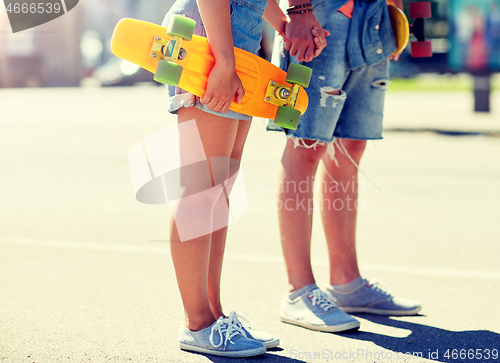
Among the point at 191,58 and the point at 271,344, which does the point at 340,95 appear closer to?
the point at 191,58

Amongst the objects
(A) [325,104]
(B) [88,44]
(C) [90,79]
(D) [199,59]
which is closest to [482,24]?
Answer: (A) [325,104]

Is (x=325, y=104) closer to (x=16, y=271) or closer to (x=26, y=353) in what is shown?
(x=26, y=353)

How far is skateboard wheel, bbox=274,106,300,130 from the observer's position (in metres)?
2.02

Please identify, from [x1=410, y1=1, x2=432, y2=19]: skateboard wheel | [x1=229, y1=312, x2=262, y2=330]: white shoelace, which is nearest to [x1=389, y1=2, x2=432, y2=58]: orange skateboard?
[x1=410, y1=1, x2=432, y2=19]: skateboard wheel

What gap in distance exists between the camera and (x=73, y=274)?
9.77 feet

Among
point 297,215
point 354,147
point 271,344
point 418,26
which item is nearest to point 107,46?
point 418,26

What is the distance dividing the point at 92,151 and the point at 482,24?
7.18m

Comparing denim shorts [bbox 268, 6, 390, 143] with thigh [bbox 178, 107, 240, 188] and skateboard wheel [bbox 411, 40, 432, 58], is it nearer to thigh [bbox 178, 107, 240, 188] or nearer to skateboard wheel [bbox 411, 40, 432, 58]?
skateboard wheel [bbox 411, 40, 432, 58]

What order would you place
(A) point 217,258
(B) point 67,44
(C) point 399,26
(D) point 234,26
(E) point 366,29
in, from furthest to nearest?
(B) point 67,44, (C) point 399,26, (E) point 366,29, (A) point 217,258, (D) point 234,26

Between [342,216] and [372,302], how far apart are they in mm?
382

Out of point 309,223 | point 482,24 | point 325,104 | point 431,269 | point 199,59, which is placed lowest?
point 431,269

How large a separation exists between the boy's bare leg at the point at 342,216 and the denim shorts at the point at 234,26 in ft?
2.44

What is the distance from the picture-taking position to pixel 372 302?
2.54 m

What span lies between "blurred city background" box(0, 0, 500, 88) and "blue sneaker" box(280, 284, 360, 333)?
1121mm
